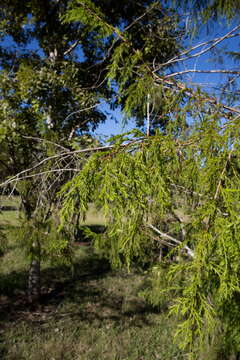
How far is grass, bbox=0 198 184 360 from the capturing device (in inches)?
187

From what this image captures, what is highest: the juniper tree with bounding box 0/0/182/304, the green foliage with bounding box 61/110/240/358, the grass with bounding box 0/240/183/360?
the juniper tree with bounding box 0/0/182/304

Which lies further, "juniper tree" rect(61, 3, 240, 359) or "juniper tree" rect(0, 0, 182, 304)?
"juniper tree" rect(0, 0, 182, 304)

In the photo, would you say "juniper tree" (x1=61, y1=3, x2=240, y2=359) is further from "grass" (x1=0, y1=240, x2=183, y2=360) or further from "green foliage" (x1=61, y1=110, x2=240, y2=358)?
"grass" (x1=0, y1=240, x2=183, y2=360)

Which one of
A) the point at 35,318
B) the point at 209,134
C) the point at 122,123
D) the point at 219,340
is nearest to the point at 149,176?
the point at 209,134

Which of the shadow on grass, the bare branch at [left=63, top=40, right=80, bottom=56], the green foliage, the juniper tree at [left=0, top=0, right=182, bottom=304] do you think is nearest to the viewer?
the green foliage

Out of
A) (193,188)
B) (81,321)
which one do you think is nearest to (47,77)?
(193,188)

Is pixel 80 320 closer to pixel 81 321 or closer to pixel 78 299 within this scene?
pixel 81 321

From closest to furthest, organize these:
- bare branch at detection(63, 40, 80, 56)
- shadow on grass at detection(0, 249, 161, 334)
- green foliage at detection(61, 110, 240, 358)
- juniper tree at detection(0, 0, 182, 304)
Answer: green foliage at detection(61, 110, 240, 358)
juniper tree at detection(0, 0, 182, 304)
bare branch at detection(63, 40, 80, 56)
shadow on grass at detection(0, 249, 161, 334)

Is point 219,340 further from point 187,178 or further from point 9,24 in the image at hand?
point 9,24

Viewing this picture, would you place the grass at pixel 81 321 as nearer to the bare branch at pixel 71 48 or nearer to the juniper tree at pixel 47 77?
the juniper tree at pixel 47 77

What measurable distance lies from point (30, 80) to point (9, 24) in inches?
73.2

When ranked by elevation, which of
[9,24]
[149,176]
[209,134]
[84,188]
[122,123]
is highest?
[9,24]

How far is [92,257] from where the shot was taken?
11781 millimetres

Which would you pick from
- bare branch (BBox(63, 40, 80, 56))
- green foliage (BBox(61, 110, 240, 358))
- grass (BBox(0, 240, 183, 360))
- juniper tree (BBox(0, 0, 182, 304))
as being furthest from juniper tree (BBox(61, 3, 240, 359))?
bare branch (BBox(63, 40, 80, 56))
